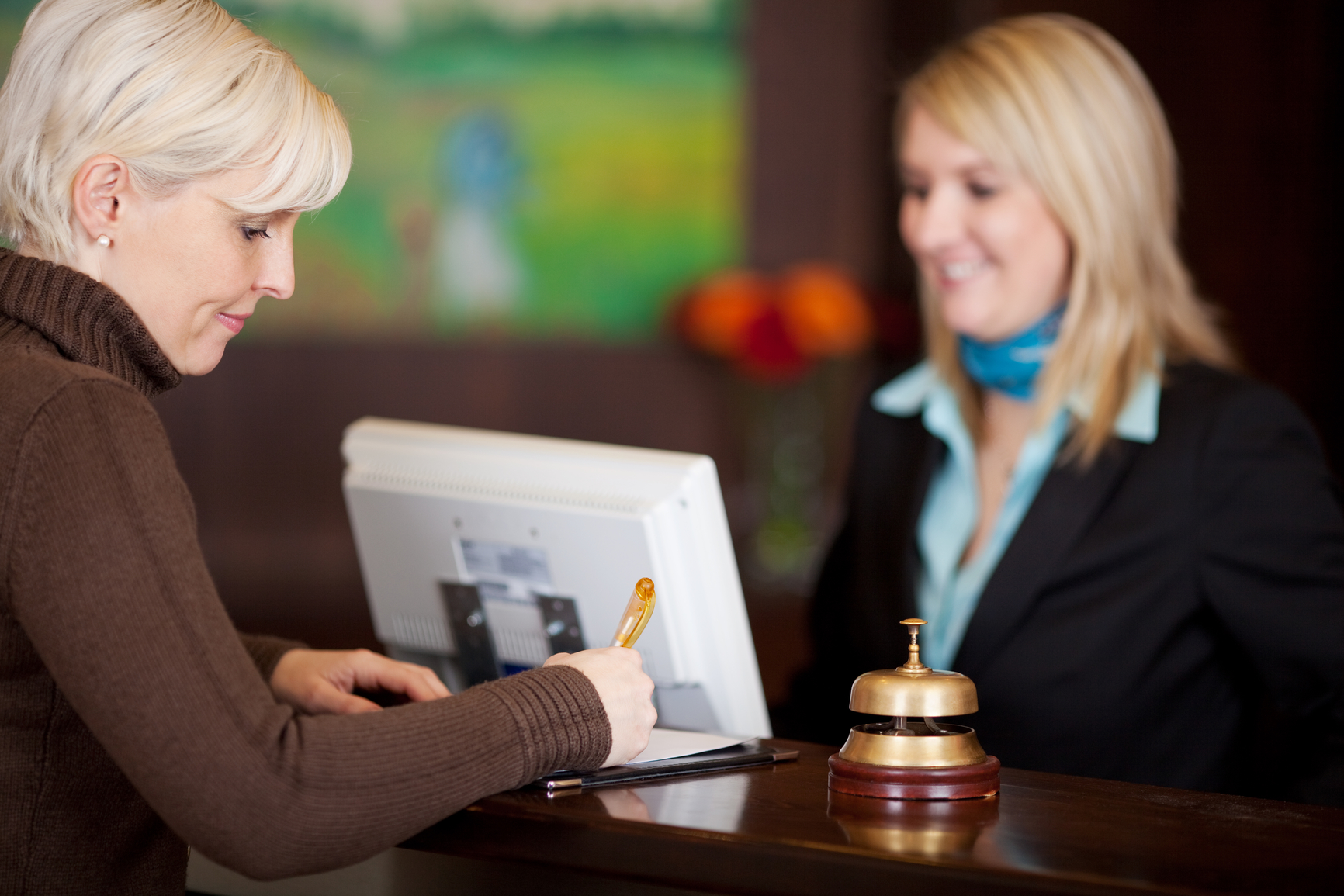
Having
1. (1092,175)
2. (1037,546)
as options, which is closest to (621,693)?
(1037,546)

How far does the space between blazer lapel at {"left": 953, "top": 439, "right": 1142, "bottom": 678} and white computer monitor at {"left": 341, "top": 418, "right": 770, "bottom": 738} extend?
470 mm

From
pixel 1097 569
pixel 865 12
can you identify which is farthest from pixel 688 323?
pixel 1097 569

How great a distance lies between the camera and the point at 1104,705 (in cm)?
189

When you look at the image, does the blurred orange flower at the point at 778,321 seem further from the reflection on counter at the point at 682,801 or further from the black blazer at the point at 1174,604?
the reflection on counter at the point at 682,801

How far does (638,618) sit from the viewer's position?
1367 mm

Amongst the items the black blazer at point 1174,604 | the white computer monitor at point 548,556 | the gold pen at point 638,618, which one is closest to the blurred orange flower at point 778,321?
the black blazer at point 1174,604

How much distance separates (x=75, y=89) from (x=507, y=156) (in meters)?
3.18

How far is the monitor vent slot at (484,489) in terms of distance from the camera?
4.91ft

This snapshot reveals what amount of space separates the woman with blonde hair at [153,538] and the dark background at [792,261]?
2.55 metres

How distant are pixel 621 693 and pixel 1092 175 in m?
1.20

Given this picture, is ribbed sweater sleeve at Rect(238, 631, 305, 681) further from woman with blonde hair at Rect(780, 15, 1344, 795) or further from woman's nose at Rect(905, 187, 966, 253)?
woman's nose at Rect(905, 187, 966, 253)

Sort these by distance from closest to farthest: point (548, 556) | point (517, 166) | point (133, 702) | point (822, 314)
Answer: point (133, 702)
point (548, 556)
point (822, 314)
point (517, 166)

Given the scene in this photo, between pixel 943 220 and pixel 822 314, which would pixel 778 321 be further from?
pixel 943 220

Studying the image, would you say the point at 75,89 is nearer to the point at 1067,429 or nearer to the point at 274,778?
the point at 274,778
